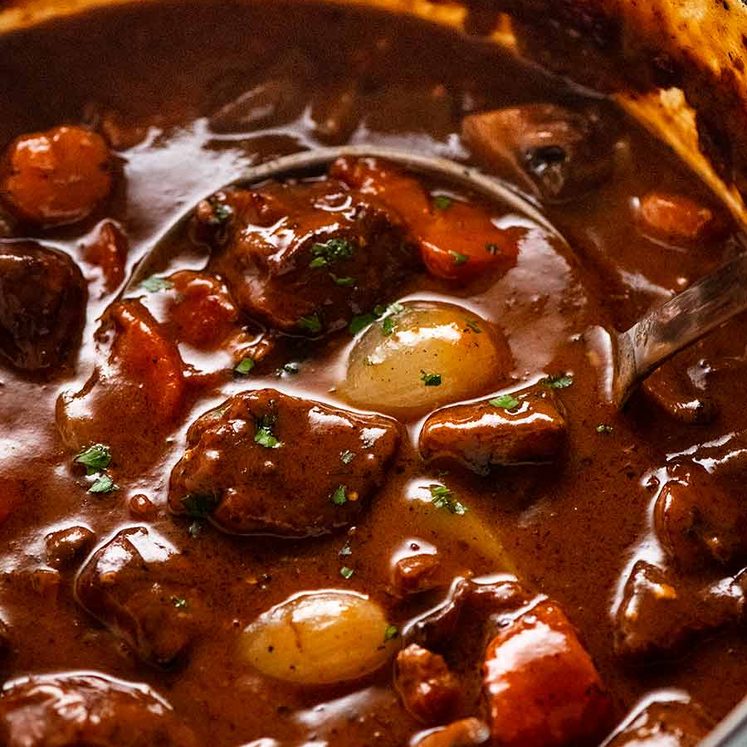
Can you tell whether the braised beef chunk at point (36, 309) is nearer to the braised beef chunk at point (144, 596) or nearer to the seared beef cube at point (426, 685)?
the braised beef chunk at point (144, 596)

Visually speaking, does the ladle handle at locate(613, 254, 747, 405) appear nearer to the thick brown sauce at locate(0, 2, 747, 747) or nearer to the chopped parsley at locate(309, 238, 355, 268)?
the thick brown sauce at locate(0, 2, 747, 747)

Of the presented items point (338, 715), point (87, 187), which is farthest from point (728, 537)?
point (87, 187)

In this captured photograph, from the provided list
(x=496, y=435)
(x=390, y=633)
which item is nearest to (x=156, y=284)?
(x=496, y=435)

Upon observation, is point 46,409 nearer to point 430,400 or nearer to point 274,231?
point 274,231

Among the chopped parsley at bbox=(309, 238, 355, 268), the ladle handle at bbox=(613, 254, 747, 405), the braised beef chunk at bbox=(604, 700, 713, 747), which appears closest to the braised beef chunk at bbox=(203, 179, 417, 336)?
the chopped parsley at bbox=(309, 238, 355, 268)

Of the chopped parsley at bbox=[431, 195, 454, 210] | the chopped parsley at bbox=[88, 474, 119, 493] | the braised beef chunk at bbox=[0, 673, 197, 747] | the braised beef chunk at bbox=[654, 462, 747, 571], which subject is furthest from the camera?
the chopped parsley at bbox=[431, 195, 454, 210]

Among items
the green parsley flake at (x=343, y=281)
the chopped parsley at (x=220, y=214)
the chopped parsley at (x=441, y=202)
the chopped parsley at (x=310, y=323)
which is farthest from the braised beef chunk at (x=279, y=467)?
the chopped parsley at (x=441, y=202)
